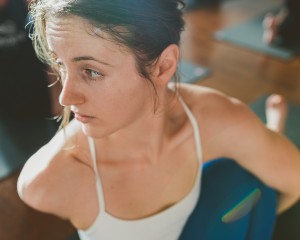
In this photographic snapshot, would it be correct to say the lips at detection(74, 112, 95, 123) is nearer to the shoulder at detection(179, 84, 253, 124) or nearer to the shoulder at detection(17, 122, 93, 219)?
the shoulder at detection(17, 122, 93, 219)

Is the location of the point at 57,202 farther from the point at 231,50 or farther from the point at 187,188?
the point at 231,50

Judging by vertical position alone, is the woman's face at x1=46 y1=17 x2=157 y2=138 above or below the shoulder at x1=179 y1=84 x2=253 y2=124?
above

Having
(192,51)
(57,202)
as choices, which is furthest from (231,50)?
(57,202)

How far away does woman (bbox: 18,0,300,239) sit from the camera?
0.61 m

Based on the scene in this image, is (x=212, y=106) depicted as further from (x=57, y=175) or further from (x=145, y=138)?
(x=57, y=175)

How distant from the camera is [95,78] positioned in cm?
64

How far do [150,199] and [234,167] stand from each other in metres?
0.26

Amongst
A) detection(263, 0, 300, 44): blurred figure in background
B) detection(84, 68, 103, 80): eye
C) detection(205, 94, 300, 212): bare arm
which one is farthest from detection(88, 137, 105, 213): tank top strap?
detection(263, 0, 300, 44): blurred figure in background

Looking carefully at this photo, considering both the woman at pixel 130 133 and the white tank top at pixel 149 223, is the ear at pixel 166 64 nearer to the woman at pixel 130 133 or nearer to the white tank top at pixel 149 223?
the woman at pixel 130 133

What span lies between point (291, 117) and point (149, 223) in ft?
3.58

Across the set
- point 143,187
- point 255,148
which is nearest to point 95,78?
point 143,187

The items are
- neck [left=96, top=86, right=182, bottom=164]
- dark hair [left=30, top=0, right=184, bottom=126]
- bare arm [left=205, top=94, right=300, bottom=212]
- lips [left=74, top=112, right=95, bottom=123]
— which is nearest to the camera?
dark hair [left=30, top=0, right=184, bottom=126]

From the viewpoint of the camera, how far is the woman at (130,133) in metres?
0.61

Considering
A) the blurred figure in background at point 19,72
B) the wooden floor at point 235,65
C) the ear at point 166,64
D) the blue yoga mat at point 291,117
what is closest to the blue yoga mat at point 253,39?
the wooden floor at point 235,65
